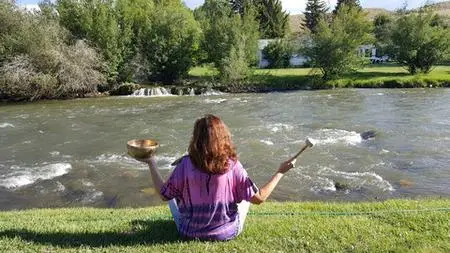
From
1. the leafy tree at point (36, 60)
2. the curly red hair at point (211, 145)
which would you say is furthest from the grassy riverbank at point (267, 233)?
the leafy tree at point (36, 60)

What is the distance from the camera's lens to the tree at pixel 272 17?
76500mm

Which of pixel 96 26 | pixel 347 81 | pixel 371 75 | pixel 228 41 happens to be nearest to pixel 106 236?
pixel 96 26

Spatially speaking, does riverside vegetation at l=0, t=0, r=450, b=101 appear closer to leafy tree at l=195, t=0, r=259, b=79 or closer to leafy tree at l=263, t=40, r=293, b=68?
leafy tree at l=195, t=0, r=259, b=79

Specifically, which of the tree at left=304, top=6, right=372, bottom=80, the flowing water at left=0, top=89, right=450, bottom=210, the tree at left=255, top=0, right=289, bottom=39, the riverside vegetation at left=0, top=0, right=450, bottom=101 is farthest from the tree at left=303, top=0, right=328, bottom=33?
the flowing water at left=0, top=89, right=450, bottom=210

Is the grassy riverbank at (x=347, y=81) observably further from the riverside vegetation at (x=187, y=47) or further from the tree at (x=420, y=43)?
the tree at (x=420, y=43)

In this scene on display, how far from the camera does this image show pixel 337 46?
4138cm

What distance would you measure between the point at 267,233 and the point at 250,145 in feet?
38.2

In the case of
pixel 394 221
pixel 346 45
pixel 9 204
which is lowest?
pixel 9 204

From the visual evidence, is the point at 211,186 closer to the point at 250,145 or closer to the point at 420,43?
the point at 250,145

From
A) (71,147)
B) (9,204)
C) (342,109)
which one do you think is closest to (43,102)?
(71,147)

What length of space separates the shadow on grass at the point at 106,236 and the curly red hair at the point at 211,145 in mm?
1320

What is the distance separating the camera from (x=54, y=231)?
20.3 feet

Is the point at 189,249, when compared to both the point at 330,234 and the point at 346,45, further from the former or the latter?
the point at 346,45

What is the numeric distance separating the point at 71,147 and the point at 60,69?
16886 millimetres
